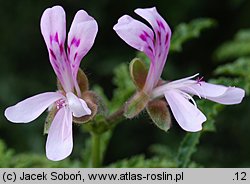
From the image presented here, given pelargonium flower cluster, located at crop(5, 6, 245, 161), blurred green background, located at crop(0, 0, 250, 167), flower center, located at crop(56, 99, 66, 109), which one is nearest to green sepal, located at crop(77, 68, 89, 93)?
pelargonium flower cluster, located at crop(5, 6, 245, 161)

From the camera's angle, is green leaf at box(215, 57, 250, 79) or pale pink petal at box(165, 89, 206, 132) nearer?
pale pink petal at box(165, 89, 206, 132)

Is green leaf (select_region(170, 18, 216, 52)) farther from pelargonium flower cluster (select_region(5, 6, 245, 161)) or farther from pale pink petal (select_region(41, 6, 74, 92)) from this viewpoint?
pale pink petal (select_region(41, 6, 74, 92))

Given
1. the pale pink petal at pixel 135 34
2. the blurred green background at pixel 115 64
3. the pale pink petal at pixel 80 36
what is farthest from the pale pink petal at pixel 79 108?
the blurred green background at pixel 115 64

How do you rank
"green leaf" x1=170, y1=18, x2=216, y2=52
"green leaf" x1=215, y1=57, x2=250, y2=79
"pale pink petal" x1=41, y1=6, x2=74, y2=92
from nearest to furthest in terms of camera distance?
"pale pink petal" x1=41, y1=6, x2=74, y2=92
"green leaf" x1=215, y1=57, x2=250, y2=79
"green leaf" x1=170, y1=18, x2=216, y2=52


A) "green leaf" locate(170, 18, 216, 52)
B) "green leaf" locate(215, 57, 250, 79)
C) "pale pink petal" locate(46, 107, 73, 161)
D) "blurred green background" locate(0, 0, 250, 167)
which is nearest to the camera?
"pale pink petal" locate(46, 107, 73, 161)

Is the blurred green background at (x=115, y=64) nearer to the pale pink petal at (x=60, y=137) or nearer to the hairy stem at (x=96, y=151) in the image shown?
the hairy stem at (x=96, y=151)

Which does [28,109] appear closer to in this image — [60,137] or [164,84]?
[60,137]

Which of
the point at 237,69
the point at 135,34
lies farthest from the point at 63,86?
the point at 237,69
